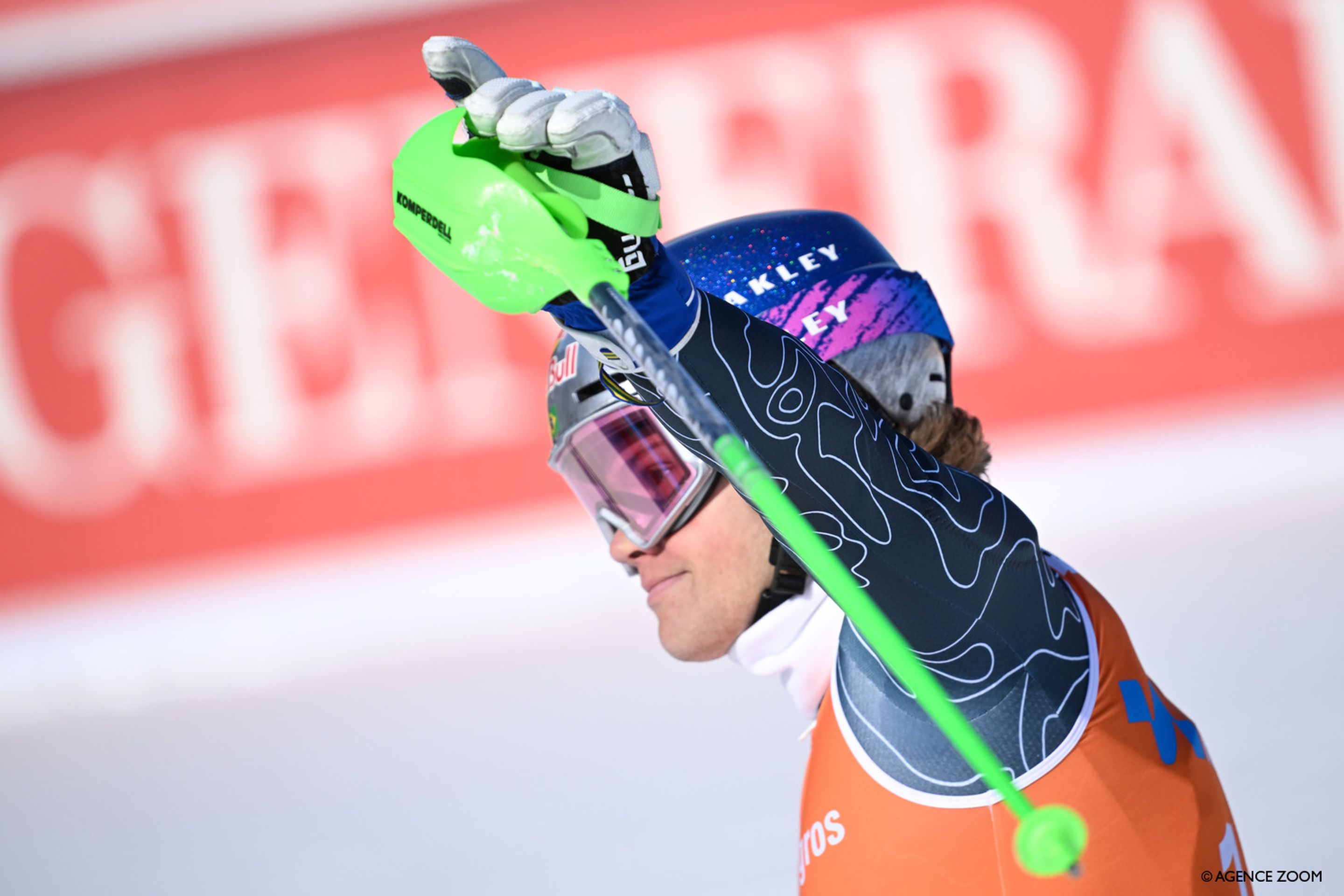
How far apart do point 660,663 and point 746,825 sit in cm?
119

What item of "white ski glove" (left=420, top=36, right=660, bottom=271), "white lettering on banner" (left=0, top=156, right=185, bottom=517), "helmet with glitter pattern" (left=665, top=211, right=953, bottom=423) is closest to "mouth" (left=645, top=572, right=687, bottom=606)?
"helmet with glitter pattern" (left=665, top=211, right=953, bottom=423)

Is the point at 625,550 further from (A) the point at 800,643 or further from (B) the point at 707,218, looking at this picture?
(B) the point at 707,218

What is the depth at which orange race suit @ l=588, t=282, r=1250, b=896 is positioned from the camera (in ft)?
3.06

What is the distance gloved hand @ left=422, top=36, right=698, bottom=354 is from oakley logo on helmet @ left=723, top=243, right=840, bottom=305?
0.38 metres

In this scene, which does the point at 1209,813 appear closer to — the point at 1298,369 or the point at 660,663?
the point at 660,663

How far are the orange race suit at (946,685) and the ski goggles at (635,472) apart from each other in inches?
14.9

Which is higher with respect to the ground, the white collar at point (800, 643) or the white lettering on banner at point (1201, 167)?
the white lettering on banner at point (1201, 167)

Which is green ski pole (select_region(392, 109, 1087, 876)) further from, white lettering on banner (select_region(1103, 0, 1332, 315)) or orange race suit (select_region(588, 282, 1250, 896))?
white lettering on banner (select_region(1103, 0, 1332, 315))

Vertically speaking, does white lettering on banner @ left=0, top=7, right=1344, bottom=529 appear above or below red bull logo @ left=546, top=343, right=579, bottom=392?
above

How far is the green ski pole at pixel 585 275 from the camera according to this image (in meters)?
0.70

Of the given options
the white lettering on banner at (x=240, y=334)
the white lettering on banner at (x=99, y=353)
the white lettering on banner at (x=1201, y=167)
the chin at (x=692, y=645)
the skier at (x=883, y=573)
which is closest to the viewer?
the skier at (x=883, y=573)

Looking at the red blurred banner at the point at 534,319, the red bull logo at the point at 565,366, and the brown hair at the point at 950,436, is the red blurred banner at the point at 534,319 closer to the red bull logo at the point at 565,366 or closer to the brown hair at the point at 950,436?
the red bull logo at the point at 565,366

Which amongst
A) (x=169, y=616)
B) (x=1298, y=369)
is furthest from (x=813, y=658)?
(x=169, y=616)

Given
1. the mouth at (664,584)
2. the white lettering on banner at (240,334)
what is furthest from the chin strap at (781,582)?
the white lettering on banner at (240,334)
